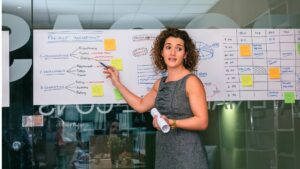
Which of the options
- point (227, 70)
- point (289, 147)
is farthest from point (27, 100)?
point (289, 147)

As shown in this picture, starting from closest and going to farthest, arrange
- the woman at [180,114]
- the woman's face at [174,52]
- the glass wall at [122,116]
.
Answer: the woman at [180,114] < the woman's face at [174,52] < the glass wall at [122,116]

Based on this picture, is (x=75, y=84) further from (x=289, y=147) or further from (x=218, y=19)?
(x=289, y=147)

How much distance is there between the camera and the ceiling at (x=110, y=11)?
3145 mm

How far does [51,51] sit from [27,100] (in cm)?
36

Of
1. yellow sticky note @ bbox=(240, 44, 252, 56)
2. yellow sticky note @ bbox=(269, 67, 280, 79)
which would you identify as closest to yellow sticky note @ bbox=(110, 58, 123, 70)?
yellow sticky note @ bbox=(240, 44, 252, 56)

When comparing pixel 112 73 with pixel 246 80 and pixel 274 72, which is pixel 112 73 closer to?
pixel 246 80

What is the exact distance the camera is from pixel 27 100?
309 centimetres

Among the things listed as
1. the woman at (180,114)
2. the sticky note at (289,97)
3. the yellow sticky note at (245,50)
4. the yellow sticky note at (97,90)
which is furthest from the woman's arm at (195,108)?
the sticky note at (289,97)

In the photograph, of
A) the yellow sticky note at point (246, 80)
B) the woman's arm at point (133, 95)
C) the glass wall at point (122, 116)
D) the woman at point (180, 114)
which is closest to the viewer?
the woman at point (180, 114)

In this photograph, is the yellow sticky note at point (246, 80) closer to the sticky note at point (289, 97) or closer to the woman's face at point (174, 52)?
the sticky note at point (289, 97)

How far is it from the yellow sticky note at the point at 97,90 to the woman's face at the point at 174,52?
64cm

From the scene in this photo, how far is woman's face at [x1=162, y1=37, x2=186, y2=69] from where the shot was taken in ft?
8.60

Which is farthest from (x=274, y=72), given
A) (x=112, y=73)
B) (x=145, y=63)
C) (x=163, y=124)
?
(x=163, y=124)

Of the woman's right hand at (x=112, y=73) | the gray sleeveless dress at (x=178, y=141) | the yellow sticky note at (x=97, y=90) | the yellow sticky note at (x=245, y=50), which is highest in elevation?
the yellow sticky note at (x=245, y=50)
